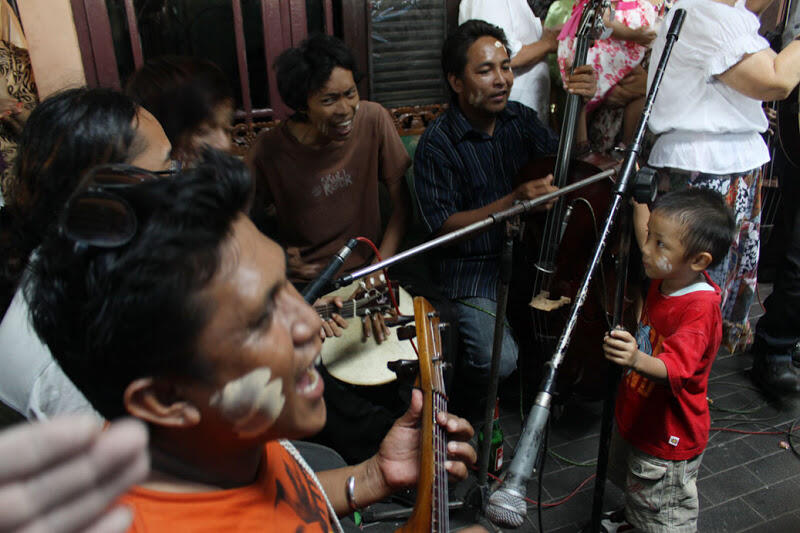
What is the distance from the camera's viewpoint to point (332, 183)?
9.68 feet

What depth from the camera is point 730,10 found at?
230 centimetres

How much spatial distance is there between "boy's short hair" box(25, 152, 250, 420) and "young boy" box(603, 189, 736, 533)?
1460 millimetres

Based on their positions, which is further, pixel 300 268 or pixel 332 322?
pixel 300 268

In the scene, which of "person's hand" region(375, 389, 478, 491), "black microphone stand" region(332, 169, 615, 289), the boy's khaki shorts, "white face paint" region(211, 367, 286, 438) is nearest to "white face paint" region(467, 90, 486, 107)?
"black microphone stand" region(332, 169, 615, 289)

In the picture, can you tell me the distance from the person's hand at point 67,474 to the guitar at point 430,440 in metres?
0.77

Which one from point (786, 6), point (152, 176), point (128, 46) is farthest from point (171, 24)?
point (786, 6)

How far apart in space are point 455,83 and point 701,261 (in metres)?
1.61

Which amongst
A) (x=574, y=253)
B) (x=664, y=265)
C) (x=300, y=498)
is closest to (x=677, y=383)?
(x=664, y=265)

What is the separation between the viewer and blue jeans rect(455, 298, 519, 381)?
2.78 metres

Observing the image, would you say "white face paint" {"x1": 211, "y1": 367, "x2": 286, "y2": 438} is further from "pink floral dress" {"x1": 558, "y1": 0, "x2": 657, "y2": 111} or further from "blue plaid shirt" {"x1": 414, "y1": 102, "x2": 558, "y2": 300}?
"pink floral dress" {"x1": 558, "y1": 0, "x2": 657, "y2": 111}

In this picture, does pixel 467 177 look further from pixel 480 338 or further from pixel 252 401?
pixel 252 401

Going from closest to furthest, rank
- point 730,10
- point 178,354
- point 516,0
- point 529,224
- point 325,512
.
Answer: point 178,354
point 325,512
point 730,10
point 529,224
point 516,0

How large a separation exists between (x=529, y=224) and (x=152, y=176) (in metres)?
2.12

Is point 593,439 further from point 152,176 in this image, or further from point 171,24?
point 171,24
